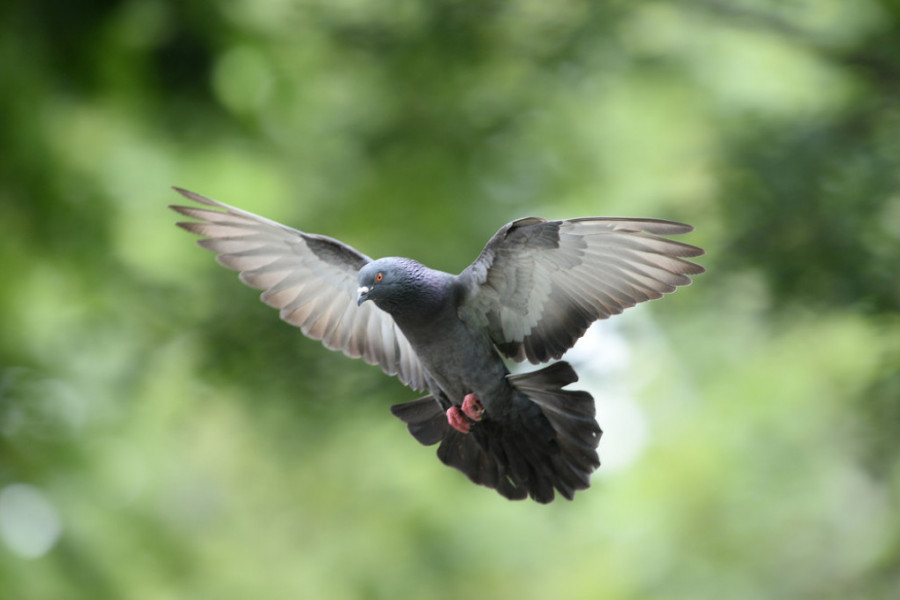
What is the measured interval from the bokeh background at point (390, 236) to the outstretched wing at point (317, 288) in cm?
225

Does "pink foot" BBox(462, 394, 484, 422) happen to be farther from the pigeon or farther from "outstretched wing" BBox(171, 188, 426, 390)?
"outstretched wing" BBox(171, 188, 426, 390)

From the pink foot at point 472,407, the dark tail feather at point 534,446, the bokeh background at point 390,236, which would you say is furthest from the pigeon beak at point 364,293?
the bokeh background at point 390,236

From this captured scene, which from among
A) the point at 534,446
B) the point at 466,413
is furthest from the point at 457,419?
the point at 534,446

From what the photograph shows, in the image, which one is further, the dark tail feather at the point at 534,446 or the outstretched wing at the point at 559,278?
the dark tail feather at the point at 534,446

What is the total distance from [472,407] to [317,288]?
2.63 ft

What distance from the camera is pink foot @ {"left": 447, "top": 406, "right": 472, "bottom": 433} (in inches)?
132

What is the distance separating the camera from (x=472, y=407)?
333 centimetres

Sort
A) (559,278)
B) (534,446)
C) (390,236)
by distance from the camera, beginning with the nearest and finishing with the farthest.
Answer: (559,278) < (534,446) < (390,236)

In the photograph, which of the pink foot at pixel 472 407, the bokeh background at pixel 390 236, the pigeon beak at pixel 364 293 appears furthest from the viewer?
the bokeh background at pixel 390 236

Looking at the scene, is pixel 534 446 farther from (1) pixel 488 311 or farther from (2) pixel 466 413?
(1) pixel 488 311

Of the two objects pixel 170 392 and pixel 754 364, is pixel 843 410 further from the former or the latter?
pixel 170 392

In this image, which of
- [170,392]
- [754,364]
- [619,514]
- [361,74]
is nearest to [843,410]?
[754,364]

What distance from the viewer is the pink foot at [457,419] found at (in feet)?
11.0

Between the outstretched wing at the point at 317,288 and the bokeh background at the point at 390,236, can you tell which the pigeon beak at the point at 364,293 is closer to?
the outstretched wing at the point at 317,288
